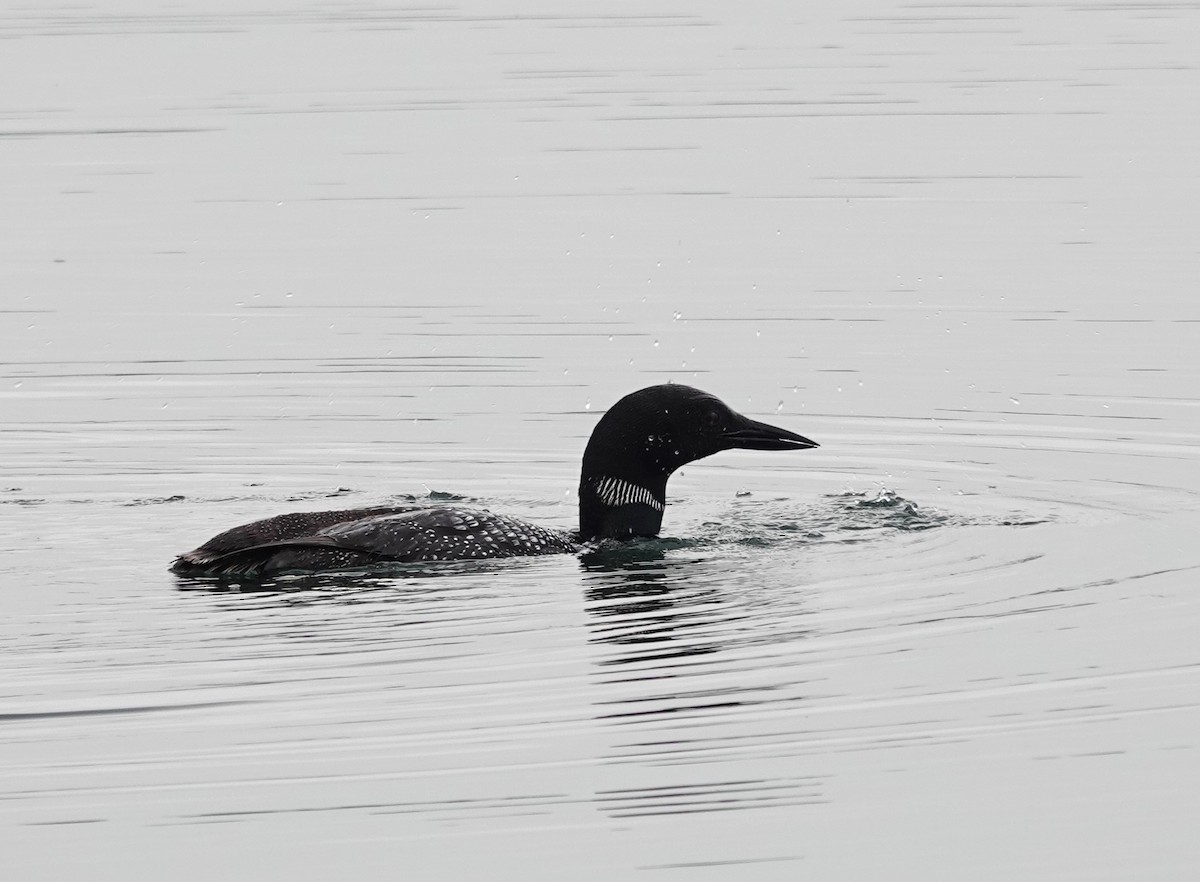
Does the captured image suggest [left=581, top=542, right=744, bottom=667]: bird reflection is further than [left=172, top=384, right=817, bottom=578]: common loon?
No

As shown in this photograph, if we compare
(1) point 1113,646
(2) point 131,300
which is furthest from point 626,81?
(1) point 1113,646

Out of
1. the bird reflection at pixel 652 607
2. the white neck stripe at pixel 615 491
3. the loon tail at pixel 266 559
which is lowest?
the bird reflection at pixel 652 607

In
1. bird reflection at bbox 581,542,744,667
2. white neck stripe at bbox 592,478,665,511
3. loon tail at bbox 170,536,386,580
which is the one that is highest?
white neck stripe at bbox 592,478,665,511

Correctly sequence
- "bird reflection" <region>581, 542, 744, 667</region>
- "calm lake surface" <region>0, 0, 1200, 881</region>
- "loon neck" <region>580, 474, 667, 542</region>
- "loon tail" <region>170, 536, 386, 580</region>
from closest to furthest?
"calm lake surface" <region>0, 0, 1200, 881</region>, "bird reflection" <region>581, 542, 744, 667</region>, "loon tail" <region>170, 536, 386, 580</region>, "loon neck" <region>580, 474, 667, 542</region>

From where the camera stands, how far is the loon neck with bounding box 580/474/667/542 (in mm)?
7520

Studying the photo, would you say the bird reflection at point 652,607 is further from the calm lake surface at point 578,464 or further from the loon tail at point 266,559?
the loon tail at point 266,559

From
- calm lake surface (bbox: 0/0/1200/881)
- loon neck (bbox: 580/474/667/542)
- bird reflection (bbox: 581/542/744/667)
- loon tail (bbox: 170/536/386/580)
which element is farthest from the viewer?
loon neck (bbox: 580/474/667/542)

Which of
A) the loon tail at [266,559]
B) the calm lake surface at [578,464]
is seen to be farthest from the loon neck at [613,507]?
the loon tail at [266,559]

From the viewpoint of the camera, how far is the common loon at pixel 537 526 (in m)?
6.77

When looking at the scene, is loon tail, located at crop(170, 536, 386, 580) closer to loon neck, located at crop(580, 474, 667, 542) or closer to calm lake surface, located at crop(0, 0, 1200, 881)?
calm lake surface, located at crop(0, 0, 1200, 881)

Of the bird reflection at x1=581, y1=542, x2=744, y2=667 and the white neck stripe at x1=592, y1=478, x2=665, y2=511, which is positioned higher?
the white neck stripe at x1=592, y1=478, x2=665, y2=511

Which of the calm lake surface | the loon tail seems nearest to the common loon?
the loon tail

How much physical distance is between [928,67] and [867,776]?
789 inches

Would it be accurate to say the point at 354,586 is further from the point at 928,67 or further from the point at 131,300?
the point at 928,67
